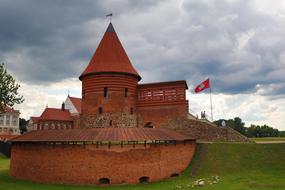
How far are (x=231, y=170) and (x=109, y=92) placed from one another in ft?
34.0

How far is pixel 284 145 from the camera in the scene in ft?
73.2

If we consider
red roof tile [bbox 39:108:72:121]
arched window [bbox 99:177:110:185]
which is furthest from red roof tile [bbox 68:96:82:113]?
arched window [bbox 99:177:110:185]

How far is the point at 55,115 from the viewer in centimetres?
4509

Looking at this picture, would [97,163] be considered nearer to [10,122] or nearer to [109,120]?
[109,120]

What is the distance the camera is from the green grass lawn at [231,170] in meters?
16.8

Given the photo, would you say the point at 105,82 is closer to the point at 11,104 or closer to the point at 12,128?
the point at 11,104

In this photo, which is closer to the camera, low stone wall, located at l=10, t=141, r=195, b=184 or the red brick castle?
low stone wall, located at l=10, t=141, r=195, b=184

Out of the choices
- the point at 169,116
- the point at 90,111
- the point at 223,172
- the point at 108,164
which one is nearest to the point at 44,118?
the point at 90,111

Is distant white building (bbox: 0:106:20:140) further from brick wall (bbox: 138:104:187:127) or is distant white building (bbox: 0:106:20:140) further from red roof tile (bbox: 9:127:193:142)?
red roof tile (bbox: 9:127:193:142)

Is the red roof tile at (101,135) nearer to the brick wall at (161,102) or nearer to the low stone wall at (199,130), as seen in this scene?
the low stone wall at (199,130)

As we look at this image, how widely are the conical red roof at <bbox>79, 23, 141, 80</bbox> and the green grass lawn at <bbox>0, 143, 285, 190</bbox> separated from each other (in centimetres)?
842

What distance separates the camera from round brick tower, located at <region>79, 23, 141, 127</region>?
24172 mm

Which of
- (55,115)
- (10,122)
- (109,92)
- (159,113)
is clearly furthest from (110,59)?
(10,122)

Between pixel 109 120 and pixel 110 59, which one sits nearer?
pixel 109 120
